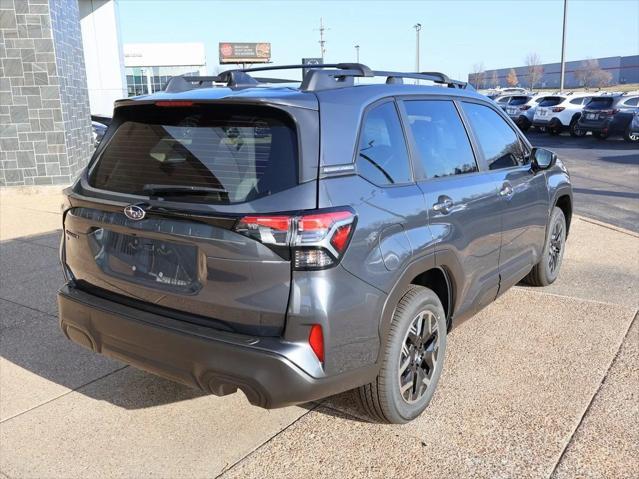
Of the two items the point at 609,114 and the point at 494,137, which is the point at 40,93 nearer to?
the point at 494,137

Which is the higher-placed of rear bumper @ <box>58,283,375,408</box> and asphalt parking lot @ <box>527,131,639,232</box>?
rear bumper @ <box>58,283,375,408</box>

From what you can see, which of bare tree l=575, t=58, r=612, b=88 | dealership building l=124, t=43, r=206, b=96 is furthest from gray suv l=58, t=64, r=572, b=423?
bare tree l=575, t=58, r=612, b=88

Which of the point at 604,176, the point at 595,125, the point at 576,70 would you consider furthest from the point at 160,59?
the point at 576,70

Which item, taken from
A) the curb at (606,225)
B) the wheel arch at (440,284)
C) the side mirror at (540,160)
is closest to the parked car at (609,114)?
the curb at (606,225)

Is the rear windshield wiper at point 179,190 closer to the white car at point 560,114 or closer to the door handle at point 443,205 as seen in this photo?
the door handle at point 443,205

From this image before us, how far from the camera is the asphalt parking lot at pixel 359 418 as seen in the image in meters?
2.89

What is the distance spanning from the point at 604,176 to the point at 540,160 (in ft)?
33.6

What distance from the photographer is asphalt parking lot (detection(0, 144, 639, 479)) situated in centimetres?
289

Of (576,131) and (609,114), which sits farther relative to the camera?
(576,131)

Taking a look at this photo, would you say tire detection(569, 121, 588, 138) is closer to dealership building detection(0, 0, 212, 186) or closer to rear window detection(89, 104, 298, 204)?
dealership building detection(0, 0, 212, 186)

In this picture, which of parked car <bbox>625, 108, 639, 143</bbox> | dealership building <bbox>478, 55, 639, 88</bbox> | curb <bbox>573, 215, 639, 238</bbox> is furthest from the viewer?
dealership building <bbox>478, 55, 639, 88</bbox>

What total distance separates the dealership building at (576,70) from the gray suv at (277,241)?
9455 cm

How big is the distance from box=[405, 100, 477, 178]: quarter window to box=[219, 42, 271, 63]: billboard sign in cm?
8106

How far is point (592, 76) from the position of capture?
94.9m
